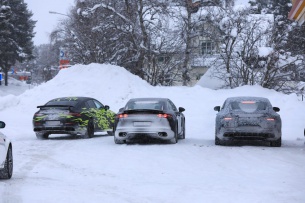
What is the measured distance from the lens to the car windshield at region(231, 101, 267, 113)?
16483 mm

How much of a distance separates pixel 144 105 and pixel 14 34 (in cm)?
5714

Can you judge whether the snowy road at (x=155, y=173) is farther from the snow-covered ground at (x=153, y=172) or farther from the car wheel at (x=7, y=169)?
the car wheel at (x=7, y=169)

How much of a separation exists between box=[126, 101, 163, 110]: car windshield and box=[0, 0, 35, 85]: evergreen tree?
4974 centimetres

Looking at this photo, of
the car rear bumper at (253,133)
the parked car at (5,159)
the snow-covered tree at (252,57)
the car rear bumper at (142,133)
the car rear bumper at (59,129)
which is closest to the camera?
the parked car at (5,159)

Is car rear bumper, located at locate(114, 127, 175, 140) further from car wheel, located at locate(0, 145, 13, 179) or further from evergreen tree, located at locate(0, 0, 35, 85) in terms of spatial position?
evergreen tree, located at locate(0, 0, 35, 85)

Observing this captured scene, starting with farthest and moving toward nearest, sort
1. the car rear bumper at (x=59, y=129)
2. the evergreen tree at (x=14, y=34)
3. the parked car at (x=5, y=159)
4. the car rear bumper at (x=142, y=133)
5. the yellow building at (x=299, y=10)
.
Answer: the evergreen tree at (x=14, y=34), the car rear bumper at (x=59, y=129), the car rear bumper at (x=142, y=133), the yellow building at (x=299, y=10), the parked car at (x=5, y=159)

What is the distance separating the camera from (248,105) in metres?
16.9

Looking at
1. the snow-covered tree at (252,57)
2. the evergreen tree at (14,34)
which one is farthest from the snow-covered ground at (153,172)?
the evergreen tree at (14,34)

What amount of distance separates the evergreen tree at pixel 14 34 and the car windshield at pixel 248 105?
2004 inches

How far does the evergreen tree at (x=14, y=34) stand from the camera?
65.1 meters

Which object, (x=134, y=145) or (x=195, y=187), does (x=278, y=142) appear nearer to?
(x=134, y=145)

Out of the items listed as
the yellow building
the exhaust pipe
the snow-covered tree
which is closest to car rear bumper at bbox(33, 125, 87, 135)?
the exhaust pipe

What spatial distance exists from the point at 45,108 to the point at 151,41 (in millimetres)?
24059

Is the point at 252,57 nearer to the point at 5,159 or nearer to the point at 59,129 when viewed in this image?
the point at 59,129
